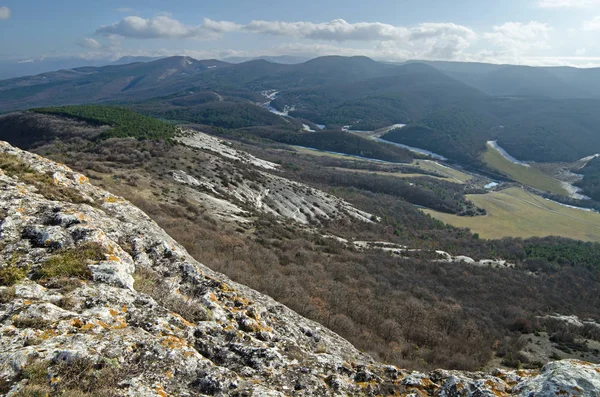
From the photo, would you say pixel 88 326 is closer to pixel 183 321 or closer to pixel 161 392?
pixel 183 321

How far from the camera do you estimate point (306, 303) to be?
1664 cm

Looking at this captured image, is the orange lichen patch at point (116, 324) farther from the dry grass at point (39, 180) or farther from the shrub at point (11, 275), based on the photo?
the dry grass at point (39, 180)

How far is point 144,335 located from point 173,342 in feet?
1.90

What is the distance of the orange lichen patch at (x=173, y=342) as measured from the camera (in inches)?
256

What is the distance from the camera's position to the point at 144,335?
21.5 feet

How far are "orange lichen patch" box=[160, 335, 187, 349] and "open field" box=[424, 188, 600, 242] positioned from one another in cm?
9468

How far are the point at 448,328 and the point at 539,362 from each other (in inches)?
201

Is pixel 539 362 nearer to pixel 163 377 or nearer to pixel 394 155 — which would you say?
pixel 163 377

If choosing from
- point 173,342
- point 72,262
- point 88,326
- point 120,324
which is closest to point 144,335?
point 173,342

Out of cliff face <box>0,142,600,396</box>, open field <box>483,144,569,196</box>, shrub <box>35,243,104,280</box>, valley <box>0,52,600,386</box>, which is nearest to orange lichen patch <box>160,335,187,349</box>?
cliff face <box>0,142,600,396</box>

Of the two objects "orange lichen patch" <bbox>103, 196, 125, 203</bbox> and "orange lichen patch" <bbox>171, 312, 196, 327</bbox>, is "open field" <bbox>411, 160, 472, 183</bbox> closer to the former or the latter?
"orange lichen patch" <bbox>103, 196, 125, 203</bbox>

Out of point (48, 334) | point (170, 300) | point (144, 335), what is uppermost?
point (48, 334)

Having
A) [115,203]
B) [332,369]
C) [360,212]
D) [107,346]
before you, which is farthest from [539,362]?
[360,212]

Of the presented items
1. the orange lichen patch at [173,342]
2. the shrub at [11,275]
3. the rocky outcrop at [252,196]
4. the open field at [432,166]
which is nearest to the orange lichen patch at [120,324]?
the orange lichen patch at [173,342]
